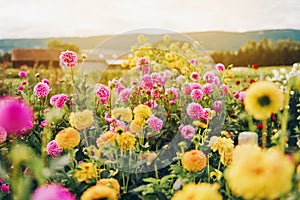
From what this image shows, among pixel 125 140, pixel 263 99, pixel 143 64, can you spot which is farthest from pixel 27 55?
pixel 263 99

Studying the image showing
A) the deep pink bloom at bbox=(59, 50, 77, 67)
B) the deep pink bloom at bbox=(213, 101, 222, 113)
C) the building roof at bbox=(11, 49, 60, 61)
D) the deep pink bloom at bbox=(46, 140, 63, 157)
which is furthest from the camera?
the building roof at bbox=(11, 49, 60, 61)

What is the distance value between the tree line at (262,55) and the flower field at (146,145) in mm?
11297

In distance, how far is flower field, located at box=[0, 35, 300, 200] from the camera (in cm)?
90

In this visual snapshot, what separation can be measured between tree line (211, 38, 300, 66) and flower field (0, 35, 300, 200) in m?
11.3

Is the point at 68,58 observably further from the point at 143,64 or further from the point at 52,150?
the point at 143,64

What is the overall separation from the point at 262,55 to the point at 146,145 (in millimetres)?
14338

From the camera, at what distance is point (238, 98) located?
328 centimetres

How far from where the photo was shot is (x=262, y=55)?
51.1 ft

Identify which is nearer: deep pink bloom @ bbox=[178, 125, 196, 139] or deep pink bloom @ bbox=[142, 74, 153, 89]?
deep pink bloom @ bbox=[178, 125, 196, 139]

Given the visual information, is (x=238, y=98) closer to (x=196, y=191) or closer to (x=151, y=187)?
(x=151, y=187)

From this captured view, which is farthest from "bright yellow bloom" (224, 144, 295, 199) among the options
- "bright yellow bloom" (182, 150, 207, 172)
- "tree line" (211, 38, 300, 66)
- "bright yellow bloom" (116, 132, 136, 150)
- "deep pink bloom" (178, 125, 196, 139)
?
"tree line" (211, 38, 300, 66)

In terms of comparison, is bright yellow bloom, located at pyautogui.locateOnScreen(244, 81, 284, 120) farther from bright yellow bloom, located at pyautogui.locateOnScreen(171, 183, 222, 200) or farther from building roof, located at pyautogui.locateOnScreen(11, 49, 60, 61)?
building roof, located at pyautogui.locateOnScreen(11, 49, 60, 61)

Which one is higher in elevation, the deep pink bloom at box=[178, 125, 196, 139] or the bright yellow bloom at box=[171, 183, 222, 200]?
the bright yellow bloom at box=[171, 183, 222, 200]

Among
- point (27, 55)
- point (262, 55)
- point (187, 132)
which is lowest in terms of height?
point (27, 55)
